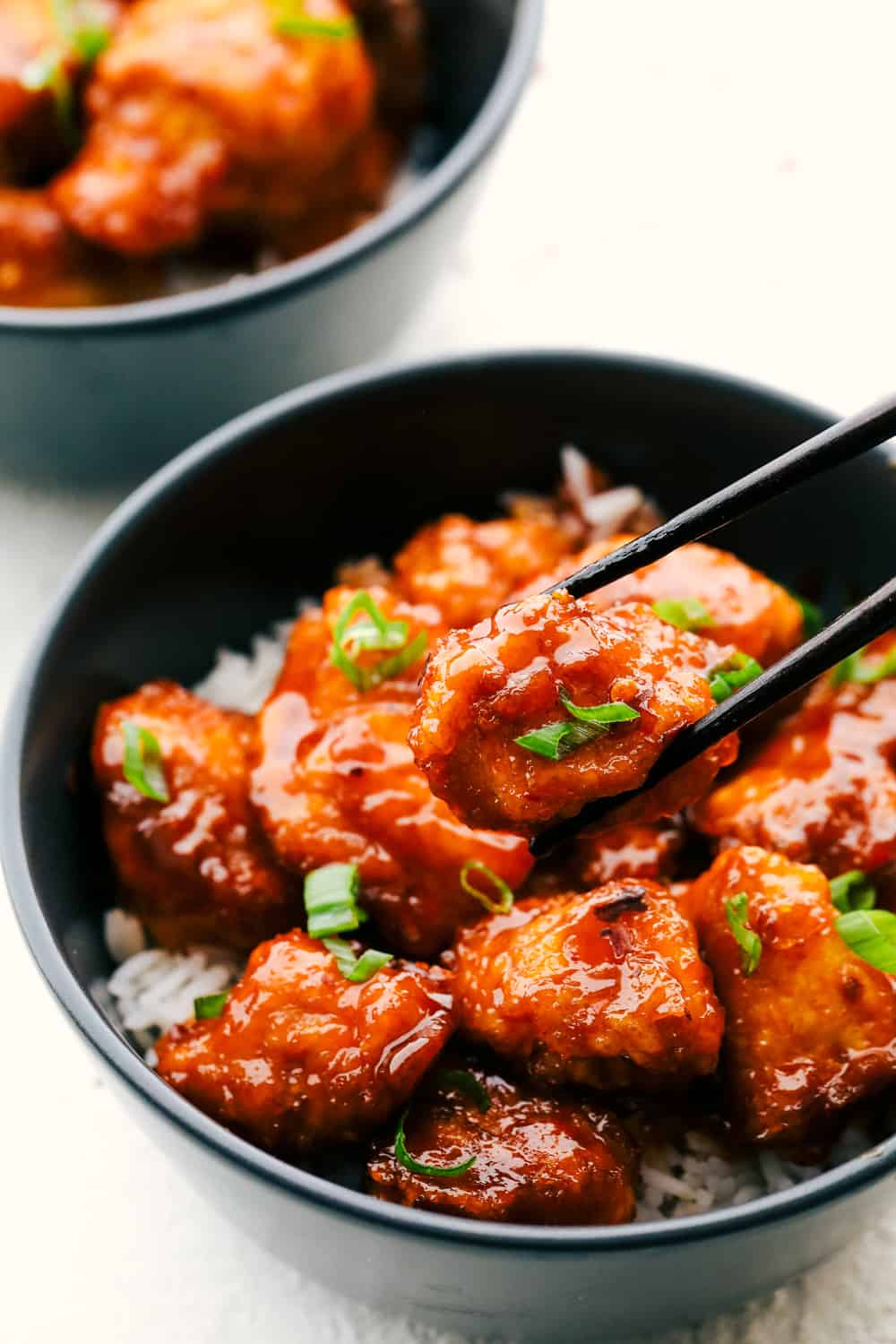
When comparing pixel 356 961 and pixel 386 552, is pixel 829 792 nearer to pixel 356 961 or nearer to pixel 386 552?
pixel 356 961

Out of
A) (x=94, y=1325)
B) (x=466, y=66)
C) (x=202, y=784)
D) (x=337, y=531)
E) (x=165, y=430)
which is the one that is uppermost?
(x=466, y=66)

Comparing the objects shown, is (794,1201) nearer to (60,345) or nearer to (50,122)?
(60,345)

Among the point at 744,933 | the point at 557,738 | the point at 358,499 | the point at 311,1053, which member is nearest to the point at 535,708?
the point at 557,738

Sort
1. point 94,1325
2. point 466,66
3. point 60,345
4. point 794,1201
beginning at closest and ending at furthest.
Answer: point 794,1201 < point 94,1325 < point 60,345 < point 466,66

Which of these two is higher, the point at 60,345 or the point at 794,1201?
the point at 60,345

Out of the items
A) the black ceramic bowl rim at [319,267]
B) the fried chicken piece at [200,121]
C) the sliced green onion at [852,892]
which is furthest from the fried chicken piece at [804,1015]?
the fried chicken piece at [200,121]

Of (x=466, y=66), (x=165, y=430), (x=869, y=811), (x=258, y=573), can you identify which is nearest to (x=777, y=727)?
(x=869, y=811)

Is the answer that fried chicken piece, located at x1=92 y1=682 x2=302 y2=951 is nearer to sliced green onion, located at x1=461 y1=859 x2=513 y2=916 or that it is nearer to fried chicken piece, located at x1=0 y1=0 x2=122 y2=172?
sliced green onion, located at x1=461 y1=859 x2=513 y2=916
